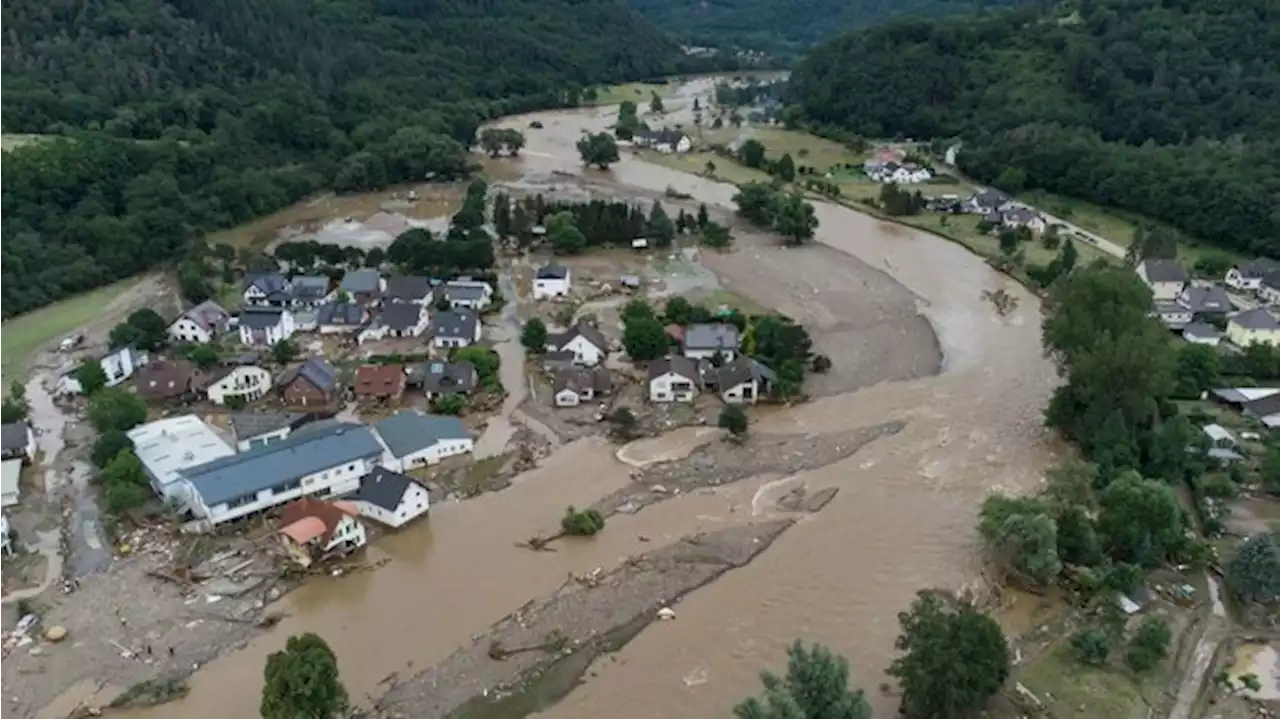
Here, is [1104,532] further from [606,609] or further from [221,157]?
[221,157]

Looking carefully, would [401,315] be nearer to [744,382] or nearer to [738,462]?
[744,382]

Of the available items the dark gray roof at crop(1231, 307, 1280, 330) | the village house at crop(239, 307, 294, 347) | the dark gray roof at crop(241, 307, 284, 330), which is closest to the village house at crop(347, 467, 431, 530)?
the village house at crop(239, 307, 294, 347)

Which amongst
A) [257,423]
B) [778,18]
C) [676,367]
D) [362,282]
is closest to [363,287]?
[362,282]

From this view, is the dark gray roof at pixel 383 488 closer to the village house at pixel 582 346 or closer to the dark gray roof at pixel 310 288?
the village house at pixel 582 346

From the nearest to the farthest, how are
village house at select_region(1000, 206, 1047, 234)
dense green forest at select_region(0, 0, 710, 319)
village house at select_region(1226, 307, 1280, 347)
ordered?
1. village house at select_region(1226, 307, 1280, 347)
2. dense green forest at select_region(0, 0, 710, 319)
3. village house at select_region(1000, 206, 1047, 234)

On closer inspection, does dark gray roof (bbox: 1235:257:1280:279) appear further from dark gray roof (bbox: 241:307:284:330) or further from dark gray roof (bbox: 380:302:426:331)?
dark gray roof (bbox: 241:307:284:330)

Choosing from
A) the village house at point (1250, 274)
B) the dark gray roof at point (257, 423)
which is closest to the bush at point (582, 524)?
the dark gray roof at point (257, 423)
